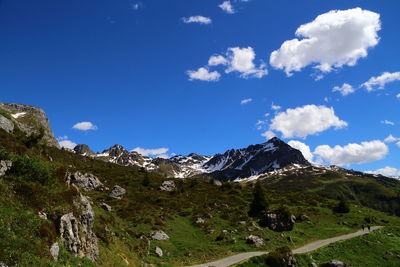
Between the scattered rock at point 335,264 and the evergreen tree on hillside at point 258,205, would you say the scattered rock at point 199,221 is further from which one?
the scattered rock at point 335,264

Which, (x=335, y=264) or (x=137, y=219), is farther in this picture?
(x=137, y=219)

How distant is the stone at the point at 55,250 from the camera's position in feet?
60.1

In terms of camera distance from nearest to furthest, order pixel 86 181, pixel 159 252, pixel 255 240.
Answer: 1. pixel 159 252
2. pixel 255 240
3. pixel 86 181

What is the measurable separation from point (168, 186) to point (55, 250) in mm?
63871

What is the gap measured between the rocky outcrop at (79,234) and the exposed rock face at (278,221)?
38574 mm

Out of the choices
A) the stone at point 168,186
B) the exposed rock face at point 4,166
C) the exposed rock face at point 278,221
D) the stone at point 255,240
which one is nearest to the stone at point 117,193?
the stone at point 168,186

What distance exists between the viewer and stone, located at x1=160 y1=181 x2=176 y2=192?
260 ft

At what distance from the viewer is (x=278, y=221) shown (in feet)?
179

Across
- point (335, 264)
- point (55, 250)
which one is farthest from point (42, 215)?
point (335, 264)

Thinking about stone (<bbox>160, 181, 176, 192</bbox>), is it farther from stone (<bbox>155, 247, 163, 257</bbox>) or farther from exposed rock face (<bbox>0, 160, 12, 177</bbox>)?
exposed rock face (<bbox>0, 160, 12, 177</bbox>)

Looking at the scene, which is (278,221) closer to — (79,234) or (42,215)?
(79,234)

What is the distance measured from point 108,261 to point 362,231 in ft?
179

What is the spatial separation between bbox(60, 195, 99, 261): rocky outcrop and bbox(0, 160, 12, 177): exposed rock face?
6507mm

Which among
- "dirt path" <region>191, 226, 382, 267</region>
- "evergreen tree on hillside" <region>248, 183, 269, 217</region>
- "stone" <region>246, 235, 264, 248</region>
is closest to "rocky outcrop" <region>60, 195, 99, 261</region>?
"dirt path" <region>191, 226, 382, 267</region>
